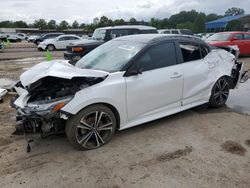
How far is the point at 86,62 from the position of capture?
175 inches

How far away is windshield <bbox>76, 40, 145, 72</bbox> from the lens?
12.9ft

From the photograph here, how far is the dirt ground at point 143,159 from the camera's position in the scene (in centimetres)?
292

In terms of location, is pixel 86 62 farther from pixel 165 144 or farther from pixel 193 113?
pixel 193 113

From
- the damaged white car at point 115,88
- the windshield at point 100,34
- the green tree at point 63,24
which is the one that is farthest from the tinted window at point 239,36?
the green tree at point 63,24

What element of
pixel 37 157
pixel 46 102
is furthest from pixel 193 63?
pixel 37 157

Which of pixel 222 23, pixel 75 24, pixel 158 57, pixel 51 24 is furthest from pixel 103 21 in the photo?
pixel 158 57

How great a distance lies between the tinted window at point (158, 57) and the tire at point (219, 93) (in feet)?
4.45

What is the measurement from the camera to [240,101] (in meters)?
5.93

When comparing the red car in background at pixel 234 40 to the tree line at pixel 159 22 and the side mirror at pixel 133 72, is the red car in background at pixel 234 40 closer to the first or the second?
the side mirror at pixel 133 72

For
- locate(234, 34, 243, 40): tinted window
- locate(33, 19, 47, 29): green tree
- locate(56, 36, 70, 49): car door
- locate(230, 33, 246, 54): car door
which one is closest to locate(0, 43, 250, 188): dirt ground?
locate(230, 33, 246, 54): car door

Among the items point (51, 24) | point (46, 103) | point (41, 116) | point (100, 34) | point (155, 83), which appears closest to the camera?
point (41, 116)

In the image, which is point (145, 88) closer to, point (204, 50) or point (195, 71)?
point (195, 71)

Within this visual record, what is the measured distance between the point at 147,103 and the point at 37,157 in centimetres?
190

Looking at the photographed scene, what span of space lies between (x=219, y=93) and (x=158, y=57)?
190 centimetres
